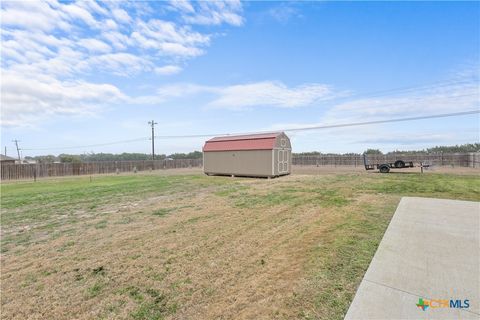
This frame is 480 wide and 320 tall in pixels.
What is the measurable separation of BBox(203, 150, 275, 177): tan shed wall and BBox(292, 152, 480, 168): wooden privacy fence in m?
19.4

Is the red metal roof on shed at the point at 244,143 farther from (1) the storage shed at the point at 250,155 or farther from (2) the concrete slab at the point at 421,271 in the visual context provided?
(2) the concrete slab at the point at 421,271

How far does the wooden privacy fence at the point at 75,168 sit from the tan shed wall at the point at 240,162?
54.2 ft

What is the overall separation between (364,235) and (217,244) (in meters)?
2.99

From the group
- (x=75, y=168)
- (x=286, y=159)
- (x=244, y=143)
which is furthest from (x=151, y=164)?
(x=286, y=159)

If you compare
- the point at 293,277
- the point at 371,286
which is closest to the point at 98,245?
the point at 293,277

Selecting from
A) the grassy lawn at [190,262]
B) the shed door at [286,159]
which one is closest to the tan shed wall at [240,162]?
the shed door at [286,159]

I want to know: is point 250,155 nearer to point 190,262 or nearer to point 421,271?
point 190,262

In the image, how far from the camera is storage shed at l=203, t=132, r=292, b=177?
19.2m

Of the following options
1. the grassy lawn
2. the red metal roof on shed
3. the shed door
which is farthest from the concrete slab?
the shed door

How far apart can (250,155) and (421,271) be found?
55.4 feet

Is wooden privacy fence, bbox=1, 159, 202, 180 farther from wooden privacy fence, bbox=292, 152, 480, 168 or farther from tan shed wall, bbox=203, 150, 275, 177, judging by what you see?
wooden privacy fence, bbox=292, 152, 480, 168

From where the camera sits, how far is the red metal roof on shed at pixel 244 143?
63.8ft

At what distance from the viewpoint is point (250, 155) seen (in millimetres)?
20000

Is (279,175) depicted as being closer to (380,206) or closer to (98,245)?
(380,206)
